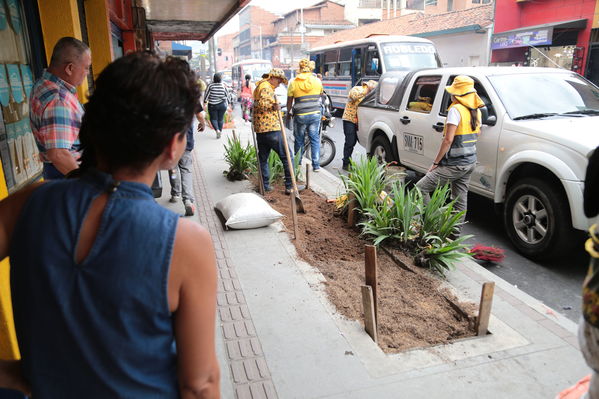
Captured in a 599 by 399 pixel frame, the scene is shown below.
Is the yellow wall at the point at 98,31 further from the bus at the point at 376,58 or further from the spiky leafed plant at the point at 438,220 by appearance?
the bus at the point at 376,58

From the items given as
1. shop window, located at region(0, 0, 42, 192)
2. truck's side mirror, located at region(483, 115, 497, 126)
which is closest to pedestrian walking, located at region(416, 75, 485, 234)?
truck's side mirror, located at region(483, 115, 497, 126)

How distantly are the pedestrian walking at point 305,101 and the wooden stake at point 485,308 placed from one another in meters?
4.78

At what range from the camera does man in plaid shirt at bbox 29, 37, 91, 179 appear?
118 inches

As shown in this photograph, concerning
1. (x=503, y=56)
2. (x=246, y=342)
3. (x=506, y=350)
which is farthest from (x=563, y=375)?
(x=503, y=56)

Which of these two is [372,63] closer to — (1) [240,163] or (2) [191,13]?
(2) [191,13]

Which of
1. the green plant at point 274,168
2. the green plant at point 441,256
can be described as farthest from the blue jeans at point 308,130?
the green plant at point 441,256

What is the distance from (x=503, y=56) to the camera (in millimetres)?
23109

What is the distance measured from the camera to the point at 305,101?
25.9 feet

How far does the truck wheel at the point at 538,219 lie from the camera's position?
4488mm

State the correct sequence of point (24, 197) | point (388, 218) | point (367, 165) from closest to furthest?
point (24, 197) → point (388, 218) → point (367, 165)

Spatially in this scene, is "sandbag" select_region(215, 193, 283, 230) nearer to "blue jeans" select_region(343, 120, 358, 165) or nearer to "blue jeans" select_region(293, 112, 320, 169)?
"blue jeans" select_region(293, 112, 320, 169)

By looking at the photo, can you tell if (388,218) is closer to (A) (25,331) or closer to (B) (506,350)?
(B) (506,350)

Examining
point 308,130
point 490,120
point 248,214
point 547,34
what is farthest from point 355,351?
point 547,34

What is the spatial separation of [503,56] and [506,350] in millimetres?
23357
